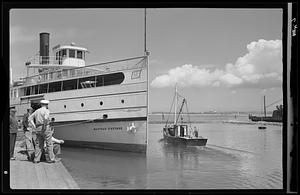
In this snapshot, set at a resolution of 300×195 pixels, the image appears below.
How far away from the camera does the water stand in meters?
3.72

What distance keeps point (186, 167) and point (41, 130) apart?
2201 millimetres

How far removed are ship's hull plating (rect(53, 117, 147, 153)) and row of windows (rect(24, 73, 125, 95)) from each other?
2.83 feet

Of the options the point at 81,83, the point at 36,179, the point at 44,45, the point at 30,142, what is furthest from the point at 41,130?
the point at 81,83

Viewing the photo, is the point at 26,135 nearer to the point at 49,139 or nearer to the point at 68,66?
the point at 49,139

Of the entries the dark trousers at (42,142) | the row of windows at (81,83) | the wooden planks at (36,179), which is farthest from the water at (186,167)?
the row of windows at (81,83)

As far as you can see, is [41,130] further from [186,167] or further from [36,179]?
[186,167]

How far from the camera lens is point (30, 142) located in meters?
4.76

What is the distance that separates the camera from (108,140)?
798cm

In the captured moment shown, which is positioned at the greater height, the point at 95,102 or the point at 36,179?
the point at 95,102

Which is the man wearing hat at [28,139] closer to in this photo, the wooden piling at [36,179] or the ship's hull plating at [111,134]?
the wooden piling at [36,179]

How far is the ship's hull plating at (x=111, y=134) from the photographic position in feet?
24.3

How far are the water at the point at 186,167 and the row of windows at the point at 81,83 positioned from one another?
53.6 inches
